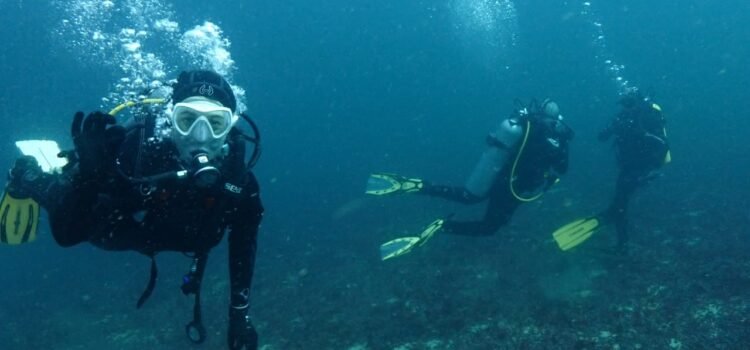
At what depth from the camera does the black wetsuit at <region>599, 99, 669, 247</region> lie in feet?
28.3

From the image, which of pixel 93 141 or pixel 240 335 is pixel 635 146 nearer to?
pixel 240 335

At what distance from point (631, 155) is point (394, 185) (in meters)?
4.68

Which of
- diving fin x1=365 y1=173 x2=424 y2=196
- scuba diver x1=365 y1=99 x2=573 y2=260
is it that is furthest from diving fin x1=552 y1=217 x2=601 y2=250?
diving fin x1=365 y1=173 x2=424 y2=196

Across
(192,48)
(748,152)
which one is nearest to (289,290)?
(748,152)

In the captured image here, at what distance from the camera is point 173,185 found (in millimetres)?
3660

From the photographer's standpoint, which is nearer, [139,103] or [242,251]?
[139,103]

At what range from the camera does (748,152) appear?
16.7 m

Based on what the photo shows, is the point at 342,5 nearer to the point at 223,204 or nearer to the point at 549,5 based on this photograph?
the point at 549,5

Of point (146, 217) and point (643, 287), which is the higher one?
point (146, 217)

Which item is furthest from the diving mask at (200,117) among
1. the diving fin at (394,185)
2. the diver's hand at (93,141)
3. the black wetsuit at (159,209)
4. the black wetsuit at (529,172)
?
the diving fin at (394,185)

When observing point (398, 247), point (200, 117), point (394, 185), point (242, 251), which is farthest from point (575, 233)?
point (200, 117)

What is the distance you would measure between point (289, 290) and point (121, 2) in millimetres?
57442

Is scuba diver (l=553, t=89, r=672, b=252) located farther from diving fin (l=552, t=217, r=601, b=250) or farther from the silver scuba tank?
the silver scuba tank

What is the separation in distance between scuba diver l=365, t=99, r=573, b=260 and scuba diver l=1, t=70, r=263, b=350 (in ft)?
15.0
